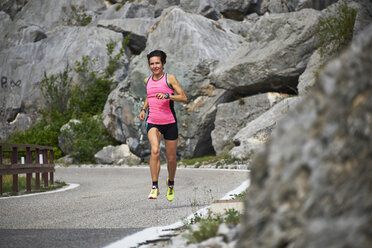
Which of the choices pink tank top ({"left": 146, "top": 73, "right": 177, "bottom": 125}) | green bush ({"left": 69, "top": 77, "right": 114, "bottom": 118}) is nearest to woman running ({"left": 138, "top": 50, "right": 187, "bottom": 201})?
pink tank top ({"left": 146, "top": 73, "right": 177, "bottom": 125})

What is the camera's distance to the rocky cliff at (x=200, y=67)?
18.5 m

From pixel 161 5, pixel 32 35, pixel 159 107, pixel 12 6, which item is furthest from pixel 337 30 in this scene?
pixel 12 6

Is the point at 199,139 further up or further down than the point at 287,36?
further down

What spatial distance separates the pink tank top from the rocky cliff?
876 cm

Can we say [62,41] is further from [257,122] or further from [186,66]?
[257,122]

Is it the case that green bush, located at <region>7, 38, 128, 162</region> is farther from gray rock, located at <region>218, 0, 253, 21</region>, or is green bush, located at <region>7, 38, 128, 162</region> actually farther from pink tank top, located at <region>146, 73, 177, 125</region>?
pink tank top, located at <region>146, 73, 177, 125</region>

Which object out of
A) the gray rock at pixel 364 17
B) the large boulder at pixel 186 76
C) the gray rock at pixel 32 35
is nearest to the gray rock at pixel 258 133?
the gray rock at pixel 364 17

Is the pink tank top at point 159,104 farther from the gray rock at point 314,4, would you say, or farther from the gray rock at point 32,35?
the gray rock at point 32,35

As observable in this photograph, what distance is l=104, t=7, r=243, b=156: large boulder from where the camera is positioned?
2202cm

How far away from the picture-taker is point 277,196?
1891mm

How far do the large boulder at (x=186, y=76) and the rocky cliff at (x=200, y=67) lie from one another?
0.16ft

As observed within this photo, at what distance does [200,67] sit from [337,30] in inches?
285

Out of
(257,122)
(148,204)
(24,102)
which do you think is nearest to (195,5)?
(24,102)

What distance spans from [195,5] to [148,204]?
33368 millimetres
